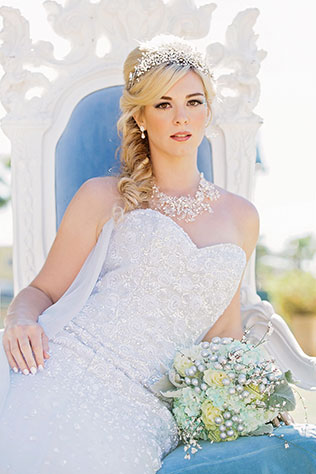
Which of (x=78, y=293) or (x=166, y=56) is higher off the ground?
(x=166, y=56)

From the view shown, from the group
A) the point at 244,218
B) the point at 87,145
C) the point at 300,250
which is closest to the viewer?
the point at 244,218

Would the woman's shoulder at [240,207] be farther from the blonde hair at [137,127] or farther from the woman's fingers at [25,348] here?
the woman's fingers at [25,348]

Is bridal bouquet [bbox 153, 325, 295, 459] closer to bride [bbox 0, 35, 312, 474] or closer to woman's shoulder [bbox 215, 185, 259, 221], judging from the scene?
bride [bbox 0, 35, 312, 474]

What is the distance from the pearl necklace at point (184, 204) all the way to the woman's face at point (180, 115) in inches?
7.6

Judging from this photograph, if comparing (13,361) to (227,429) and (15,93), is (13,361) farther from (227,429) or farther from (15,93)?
(15,93)

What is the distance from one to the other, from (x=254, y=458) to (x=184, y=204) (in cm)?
119

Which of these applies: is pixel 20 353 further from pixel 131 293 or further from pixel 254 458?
pixel 254 458

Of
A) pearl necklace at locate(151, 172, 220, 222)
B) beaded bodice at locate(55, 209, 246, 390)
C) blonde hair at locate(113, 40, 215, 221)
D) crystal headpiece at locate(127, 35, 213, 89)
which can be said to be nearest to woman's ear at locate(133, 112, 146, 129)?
blonde hair at locate(113, 40, 215, 221)

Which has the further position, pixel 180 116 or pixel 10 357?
pixel 180 116

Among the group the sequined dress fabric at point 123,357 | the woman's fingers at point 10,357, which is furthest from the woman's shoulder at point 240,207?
the woman's fingers at point 10,357

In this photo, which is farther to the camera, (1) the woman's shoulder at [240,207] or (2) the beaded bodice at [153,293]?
(1) the woman's shoulder at [240,207]

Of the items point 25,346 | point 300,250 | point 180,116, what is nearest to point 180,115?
point 180,116

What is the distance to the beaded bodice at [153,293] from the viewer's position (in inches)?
104

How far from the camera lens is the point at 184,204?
299 cm
